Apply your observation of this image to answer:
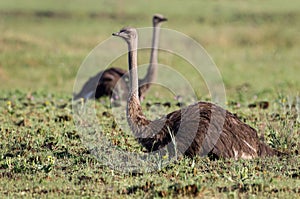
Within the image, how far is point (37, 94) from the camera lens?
12.2m

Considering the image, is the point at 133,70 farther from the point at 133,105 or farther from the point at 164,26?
the point at 164,26

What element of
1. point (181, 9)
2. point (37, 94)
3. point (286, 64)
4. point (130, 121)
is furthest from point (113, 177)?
point (181, 9)

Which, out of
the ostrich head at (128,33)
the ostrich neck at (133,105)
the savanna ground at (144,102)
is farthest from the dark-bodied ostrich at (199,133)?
the ostrich head at (128,33)

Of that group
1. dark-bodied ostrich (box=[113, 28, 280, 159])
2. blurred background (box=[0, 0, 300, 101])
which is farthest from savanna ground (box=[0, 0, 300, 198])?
dark-bodied ostrich (box=[113, 28, 280, 159])

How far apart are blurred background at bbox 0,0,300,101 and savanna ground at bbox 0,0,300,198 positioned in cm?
4

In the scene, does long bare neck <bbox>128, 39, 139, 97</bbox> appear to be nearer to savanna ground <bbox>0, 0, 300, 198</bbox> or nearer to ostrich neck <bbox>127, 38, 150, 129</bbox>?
ostrich neck <bbox>127, 38, 150, 129</bbox>

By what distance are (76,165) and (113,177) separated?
0.56 m

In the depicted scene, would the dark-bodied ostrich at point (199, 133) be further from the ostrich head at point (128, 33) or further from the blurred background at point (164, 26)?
the blurred background at point (164, 26)

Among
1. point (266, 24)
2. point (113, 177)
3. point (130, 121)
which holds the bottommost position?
→ point (113, 177)

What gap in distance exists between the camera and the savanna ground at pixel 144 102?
A: 607 centimetres

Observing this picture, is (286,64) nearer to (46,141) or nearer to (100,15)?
(100,15)

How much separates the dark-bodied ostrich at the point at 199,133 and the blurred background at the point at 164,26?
570 cm

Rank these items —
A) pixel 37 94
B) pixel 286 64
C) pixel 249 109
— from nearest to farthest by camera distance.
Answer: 1. pixel 249 109
2. pixel 37 94
3. pixel 286 64

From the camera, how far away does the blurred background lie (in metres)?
16.0
